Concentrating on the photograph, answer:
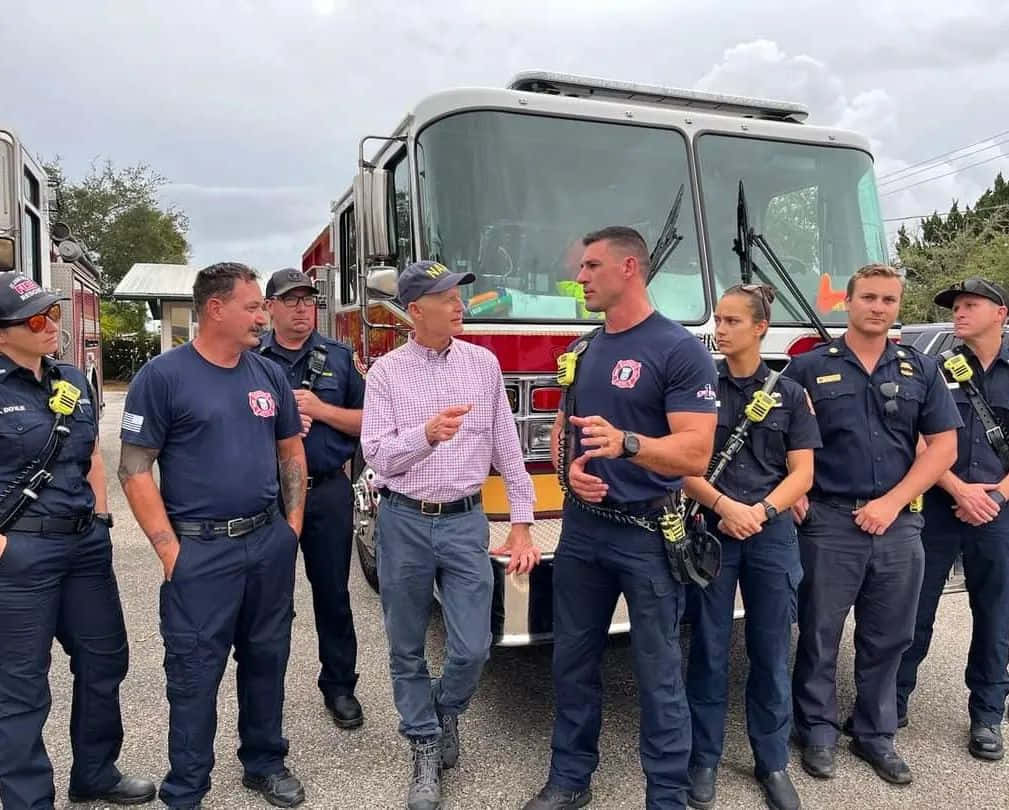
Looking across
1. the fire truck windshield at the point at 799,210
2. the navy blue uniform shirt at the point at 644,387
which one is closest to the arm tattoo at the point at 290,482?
the navy blue uniform shirt at the point at 644,387

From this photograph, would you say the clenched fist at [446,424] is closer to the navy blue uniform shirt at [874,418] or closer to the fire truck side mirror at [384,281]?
the fire truck side mirror at [384,281]

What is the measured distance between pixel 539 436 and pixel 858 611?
1429mm

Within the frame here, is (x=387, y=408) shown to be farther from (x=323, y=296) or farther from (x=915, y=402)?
(x=323, y=296)

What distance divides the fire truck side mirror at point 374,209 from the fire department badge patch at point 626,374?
1388mm

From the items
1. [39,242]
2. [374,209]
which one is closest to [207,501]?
[374,209]

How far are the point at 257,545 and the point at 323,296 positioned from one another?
381 cm

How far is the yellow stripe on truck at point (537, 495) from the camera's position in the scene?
332cm

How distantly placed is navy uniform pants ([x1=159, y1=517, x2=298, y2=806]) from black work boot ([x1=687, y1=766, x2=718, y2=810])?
5.03 feet

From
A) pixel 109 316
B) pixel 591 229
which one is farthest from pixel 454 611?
pixel 109 316

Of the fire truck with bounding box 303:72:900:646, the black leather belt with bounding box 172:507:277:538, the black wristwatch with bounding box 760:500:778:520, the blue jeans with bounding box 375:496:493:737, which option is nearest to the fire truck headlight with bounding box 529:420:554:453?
the fire truck with bounding box 303:72:900:646

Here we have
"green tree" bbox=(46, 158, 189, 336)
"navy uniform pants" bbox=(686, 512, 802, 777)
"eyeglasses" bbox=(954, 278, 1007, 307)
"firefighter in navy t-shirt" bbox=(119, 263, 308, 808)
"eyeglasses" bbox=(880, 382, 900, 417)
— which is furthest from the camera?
"green tree" bbox=(46, 158, 189, 336)

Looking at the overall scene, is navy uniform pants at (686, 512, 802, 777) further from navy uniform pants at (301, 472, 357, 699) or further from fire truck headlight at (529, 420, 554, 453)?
navy uniform pants at (301, 472, 357, 699)

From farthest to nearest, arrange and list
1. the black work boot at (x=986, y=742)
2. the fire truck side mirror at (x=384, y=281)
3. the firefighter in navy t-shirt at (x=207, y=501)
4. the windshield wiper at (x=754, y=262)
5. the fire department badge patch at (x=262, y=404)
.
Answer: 1. the windshield wiper at (x=754, y=262)
2. the fire truck side mirror at (x=384, y=281)
3. the black work boot at (x=986, y=742)
4. the fire department badge patch at (x=262, y=404)
5. the firefighter in navy t-shirt at (x=207, y=501)

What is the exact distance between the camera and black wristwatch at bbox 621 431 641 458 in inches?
93.0
